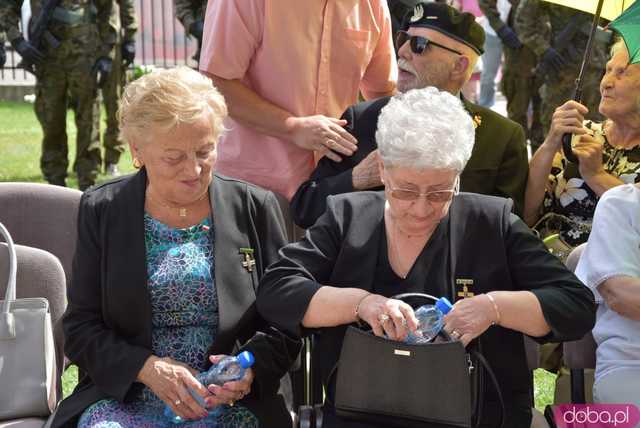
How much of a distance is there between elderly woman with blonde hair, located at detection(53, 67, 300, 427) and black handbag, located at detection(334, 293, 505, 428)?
0.42m

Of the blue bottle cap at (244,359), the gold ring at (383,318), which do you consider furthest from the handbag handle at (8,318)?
the gold ring at (383,318)

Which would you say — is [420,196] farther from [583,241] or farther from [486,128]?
[583,241]

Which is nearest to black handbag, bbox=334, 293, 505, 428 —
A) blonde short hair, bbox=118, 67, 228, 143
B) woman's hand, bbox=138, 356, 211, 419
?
woman's hand, bbox=138, 356, 211, 419

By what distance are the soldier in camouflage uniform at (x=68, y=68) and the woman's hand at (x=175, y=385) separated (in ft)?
20.9

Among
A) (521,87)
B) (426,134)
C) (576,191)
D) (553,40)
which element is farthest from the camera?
(521,87)

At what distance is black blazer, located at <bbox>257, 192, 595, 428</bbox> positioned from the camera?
117 inches

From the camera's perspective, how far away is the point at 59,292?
3.47 m

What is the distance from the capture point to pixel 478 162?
3.88 m

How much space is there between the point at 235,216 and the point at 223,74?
105cm

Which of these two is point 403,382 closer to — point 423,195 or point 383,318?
point 383,318

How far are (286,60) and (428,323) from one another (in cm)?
171

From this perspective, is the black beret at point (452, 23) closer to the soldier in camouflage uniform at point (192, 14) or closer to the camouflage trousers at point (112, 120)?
the soldier in camouflage uniform at point (192, 14)

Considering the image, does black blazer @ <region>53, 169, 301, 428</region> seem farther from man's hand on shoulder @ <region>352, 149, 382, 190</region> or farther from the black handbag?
man's hand on shoulder @ <region>352, 149, 382, 190</region>

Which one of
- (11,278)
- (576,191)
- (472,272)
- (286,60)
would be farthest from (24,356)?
(576,191)
